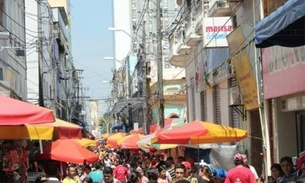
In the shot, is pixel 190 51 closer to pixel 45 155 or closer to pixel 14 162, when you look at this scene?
pixel 45 155

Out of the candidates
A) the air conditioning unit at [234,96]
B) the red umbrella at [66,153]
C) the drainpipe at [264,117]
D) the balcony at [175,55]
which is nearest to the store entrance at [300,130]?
the drainpipe at [264,117]

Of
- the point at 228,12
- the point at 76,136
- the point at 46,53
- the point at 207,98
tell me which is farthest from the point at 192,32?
the point at 46,53

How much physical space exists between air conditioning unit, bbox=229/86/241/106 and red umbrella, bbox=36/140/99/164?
20.7 feet

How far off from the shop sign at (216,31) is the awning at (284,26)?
11.1m

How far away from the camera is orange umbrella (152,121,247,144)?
1379 cm

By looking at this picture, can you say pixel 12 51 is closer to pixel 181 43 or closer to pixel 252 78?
pixel 181 43

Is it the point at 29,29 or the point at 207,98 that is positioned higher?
the point at 29,29

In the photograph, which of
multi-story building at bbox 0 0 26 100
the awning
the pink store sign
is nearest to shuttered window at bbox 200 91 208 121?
multi-story building at bbox 0 0 26 100

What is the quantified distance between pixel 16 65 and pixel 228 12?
34.5 feet

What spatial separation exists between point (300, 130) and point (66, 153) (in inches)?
219

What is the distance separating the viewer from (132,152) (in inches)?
1542

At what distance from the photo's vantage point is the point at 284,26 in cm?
725

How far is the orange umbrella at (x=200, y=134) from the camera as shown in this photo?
13789 mm

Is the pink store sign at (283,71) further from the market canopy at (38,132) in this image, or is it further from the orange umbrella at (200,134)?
the market canopy at (38,132)
